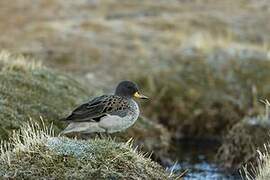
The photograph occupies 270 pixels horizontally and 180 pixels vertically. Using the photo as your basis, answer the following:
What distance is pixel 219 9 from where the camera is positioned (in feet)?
98.3

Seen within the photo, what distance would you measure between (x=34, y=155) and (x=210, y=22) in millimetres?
17757

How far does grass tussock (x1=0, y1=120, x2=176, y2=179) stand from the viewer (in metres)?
10.6

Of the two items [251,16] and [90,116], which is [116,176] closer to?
[90,116]

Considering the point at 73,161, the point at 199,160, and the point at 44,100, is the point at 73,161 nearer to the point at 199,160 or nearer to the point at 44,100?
the point at 44,100

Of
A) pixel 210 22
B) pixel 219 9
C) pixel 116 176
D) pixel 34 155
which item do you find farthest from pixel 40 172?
pixel 219 9

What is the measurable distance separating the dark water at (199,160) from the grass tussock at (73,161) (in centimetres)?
361

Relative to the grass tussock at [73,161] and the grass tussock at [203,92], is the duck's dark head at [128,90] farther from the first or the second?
the grass tussock at [203,92]

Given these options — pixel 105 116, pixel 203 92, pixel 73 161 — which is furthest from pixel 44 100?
pixel 203 92

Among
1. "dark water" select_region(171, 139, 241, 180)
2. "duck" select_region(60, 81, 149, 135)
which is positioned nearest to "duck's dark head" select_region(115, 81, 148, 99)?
"duck" select_region(60, 81, 149, 135)

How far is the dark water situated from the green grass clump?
246cm

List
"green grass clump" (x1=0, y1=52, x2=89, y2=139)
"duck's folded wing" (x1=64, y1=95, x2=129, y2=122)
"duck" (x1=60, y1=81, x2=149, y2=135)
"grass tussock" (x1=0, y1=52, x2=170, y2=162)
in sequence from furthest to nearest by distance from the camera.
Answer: "grass tussock" (x1=0, y1=52, x2=170, y2=162)
"green grass clump" (x1=0, y1=52, x2=89, y2=139)
"duck's folded wing" (x1=64, y1=95, x2=129, y2=122)
"duck" (x1=60, y1=81, x2=149, y2=135)

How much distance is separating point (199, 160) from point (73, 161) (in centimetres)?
650

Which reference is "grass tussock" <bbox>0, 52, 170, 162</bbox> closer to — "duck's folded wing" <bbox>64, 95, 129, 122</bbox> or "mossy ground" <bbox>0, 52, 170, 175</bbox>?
"mossy ground" <bbox>0, 52, 170, 175</bbox>

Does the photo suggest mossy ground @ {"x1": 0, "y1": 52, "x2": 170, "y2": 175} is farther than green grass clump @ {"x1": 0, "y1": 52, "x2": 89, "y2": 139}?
Yes
